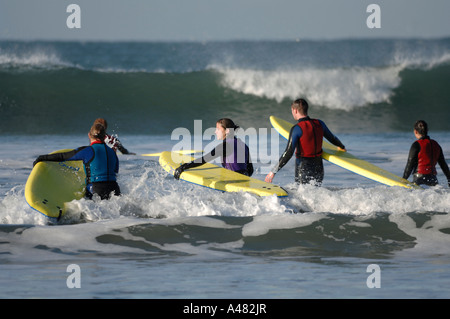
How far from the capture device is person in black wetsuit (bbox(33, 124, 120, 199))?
22.0ft

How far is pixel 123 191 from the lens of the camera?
25.0 ft

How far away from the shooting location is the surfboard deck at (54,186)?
666cm

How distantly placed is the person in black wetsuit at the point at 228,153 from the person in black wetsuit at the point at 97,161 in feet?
2.84

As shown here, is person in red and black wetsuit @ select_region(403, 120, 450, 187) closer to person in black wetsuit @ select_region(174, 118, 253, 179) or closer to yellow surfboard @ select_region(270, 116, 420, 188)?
yellow surfboard @ select_region(270, 116, 420, 188)

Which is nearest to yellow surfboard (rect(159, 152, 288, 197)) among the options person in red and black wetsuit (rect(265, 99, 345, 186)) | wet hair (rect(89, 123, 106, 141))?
person in red and black wetsuit (rect(265, 99, 345, 186))

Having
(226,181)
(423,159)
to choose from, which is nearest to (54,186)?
(226,181)

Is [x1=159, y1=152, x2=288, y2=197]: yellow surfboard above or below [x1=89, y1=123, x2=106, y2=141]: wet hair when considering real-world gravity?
below

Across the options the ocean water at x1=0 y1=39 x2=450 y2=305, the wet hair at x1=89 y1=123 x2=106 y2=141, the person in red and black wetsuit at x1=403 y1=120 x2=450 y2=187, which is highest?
the wet hair at x1=89 y1=123 x2=106 y2=141

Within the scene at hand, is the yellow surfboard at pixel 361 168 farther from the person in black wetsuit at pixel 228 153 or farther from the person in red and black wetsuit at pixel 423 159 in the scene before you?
the person in black wetsuit at pixel 228 153

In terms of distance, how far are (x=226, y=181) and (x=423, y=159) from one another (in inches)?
88.5

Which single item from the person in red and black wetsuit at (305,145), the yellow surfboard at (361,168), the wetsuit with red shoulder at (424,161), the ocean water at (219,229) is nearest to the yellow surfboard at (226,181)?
the ocean water at (219,229)

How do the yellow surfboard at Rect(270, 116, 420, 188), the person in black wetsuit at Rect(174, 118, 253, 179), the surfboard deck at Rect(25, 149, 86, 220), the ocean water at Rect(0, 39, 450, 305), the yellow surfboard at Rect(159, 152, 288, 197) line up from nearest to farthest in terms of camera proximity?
the ocean water at Rect(0, 39, 450, 305)
the surfboard deck at Rect(25, 149, 86, 220)
the yellow surfboard at Rect(159, 152, 288, 197)
the person in black wetsuit at Rect(174, 118, 253, 179)
the yellow surfboard at Rect(270, 116, 420, 188)

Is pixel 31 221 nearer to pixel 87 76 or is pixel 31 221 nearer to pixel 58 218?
pixel 58 218

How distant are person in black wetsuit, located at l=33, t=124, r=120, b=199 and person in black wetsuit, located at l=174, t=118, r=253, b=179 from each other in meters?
0.86
